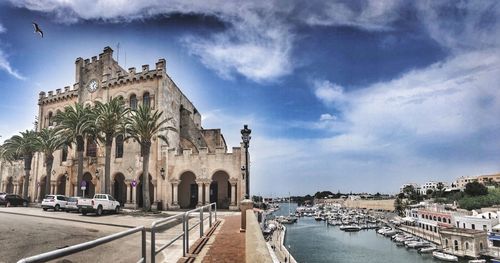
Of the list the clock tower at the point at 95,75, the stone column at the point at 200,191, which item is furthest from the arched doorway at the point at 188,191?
the clock tower at the point at 95,75

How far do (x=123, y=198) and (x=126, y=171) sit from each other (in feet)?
12.7

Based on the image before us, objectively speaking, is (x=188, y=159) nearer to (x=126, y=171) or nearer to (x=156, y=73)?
(x=126, y=171)

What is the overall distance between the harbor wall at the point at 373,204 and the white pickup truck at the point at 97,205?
133388 mm

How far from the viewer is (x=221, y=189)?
33.7m

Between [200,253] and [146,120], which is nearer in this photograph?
[200,253]

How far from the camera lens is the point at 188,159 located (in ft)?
105

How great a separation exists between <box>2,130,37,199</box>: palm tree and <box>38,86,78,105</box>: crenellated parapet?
4677 mm

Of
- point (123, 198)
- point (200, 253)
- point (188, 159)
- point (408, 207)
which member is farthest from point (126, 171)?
point (408, 207)

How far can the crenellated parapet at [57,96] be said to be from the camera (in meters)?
39.9

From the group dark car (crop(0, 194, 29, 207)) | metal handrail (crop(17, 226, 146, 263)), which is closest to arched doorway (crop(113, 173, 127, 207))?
dark car (crop(0, 194, 29, 207))

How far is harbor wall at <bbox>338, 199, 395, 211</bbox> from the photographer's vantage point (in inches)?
5492

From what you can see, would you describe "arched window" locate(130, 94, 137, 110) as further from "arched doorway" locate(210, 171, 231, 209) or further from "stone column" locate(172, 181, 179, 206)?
"arched doorway" locate(210, 171, 231, 209)

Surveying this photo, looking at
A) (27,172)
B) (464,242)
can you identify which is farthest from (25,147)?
(464,242)

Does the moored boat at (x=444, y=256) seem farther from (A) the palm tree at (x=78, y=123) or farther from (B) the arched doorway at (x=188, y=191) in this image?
(A) the palm tree at (x=78, y=123)
